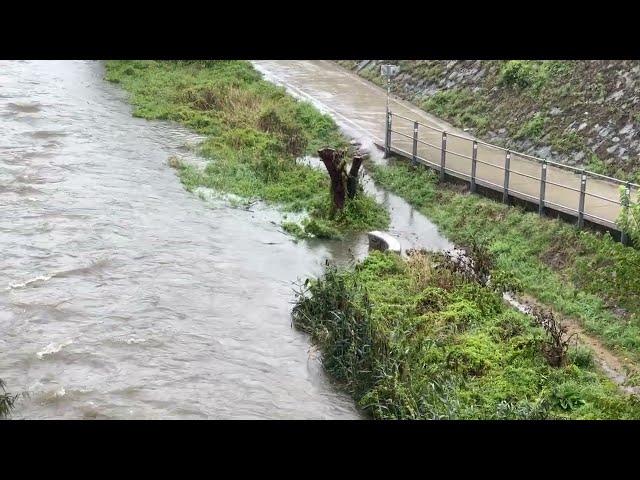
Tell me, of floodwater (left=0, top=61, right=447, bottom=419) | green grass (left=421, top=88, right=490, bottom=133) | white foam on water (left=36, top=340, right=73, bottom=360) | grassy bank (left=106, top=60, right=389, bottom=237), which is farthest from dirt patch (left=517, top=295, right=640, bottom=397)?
green grass (left=421, top=88, right=490, bottom=133)

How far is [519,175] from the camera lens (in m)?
18.3

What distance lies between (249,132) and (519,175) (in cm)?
967

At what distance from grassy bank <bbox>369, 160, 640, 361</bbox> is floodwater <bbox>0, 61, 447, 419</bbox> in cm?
73

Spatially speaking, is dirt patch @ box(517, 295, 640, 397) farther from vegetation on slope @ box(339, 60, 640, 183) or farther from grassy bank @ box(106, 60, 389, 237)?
grassy bank @ box(106, 60, 389, 237)

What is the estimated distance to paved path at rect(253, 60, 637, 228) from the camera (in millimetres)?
16703

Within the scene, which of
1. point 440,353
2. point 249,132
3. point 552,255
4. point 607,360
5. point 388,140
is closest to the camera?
point 607,360

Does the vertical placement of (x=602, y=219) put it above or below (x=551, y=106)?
below

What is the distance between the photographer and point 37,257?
56.2 ft

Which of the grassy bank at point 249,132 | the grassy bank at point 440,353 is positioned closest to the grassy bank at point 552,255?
the grassy bank at point 440,353

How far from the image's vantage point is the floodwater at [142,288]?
486 inches

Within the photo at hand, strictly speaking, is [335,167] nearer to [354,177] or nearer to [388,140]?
[354,177]

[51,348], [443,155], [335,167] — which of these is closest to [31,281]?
[51,348]
